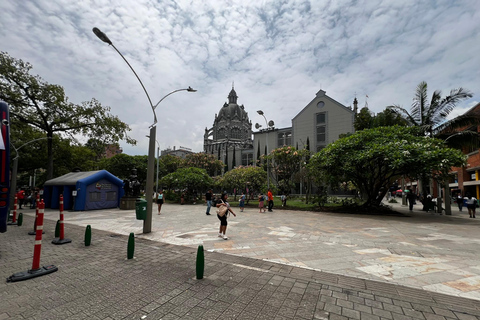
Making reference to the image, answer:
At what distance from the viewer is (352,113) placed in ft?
133

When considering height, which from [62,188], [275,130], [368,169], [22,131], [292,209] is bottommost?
[292,209]

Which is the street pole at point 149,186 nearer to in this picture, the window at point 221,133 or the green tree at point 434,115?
the green tree at point 434,115

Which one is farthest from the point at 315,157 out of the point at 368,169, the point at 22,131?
the point at 22,131

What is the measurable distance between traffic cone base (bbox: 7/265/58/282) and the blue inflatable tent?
573 inches

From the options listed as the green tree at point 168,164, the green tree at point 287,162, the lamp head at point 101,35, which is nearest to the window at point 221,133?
the green tree at point 168,164

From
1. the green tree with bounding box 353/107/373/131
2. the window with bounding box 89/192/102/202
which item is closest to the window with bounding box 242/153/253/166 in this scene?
the green tree with bounding box 353/107/373/131

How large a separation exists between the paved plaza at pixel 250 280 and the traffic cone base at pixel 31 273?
0.45 ft

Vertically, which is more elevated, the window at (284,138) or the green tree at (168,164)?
the window at (284,138)

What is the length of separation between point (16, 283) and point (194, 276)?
11.5 feet

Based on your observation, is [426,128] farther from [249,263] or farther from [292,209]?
[249,263]

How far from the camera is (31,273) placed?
469 cm

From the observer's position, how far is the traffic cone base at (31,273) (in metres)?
4.47

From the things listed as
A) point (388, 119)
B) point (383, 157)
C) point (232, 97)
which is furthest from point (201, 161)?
point (232, 97)

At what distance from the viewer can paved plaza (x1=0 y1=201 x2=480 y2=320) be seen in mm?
3432
